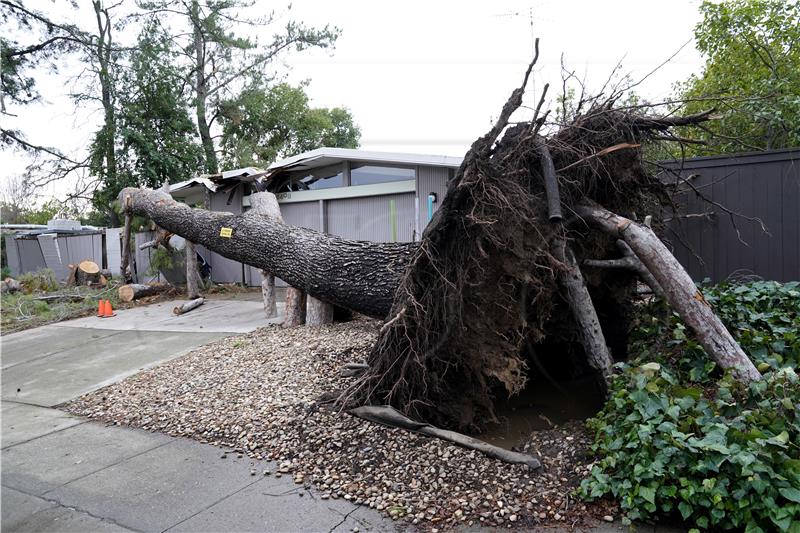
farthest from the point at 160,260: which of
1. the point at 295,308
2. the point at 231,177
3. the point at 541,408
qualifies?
the point at 541,408

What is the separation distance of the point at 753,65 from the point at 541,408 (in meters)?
8.03

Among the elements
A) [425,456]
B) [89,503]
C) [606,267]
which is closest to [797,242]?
[606,267]

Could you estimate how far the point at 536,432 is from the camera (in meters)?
3.94

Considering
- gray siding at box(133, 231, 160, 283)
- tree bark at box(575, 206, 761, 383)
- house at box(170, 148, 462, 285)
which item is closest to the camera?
tree bark at box(575, 206, 761, 383)

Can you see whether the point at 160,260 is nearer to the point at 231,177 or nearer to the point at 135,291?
the point at 135,291

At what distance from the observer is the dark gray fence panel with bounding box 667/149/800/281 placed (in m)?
5.60

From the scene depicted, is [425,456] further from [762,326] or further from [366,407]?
[762,326]

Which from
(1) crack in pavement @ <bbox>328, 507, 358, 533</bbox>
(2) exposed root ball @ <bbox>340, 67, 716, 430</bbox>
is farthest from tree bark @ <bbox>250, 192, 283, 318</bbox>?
(1) crack in pavement @ <bbox>328, 507, 358, 533</bbox>

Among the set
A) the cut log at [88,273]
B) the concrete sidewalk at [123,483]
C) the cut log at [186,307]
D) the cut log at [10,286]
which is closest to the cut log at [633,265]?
the concrete sidewalk at [123,483]

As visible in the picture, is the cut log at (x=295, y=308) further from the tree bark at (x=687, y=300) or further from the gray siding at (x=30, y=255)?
the gray siding at (x=30, y=255)

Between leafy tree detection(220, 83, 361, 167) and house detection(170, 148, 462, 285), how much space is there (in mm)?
7572

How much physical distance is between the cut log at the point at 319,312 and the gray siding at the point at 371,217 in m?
3.36

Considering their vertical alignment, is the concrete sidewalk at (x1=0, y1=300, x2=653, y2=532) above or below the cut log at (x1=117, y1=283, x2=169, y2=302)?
below

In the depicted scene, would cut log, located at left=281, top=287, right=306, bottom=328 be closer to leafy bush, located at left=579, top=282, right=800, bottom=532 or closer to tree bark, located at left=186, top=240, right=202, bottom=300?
leafy bush, located at left=579, top=282, right=800, bottom=532
